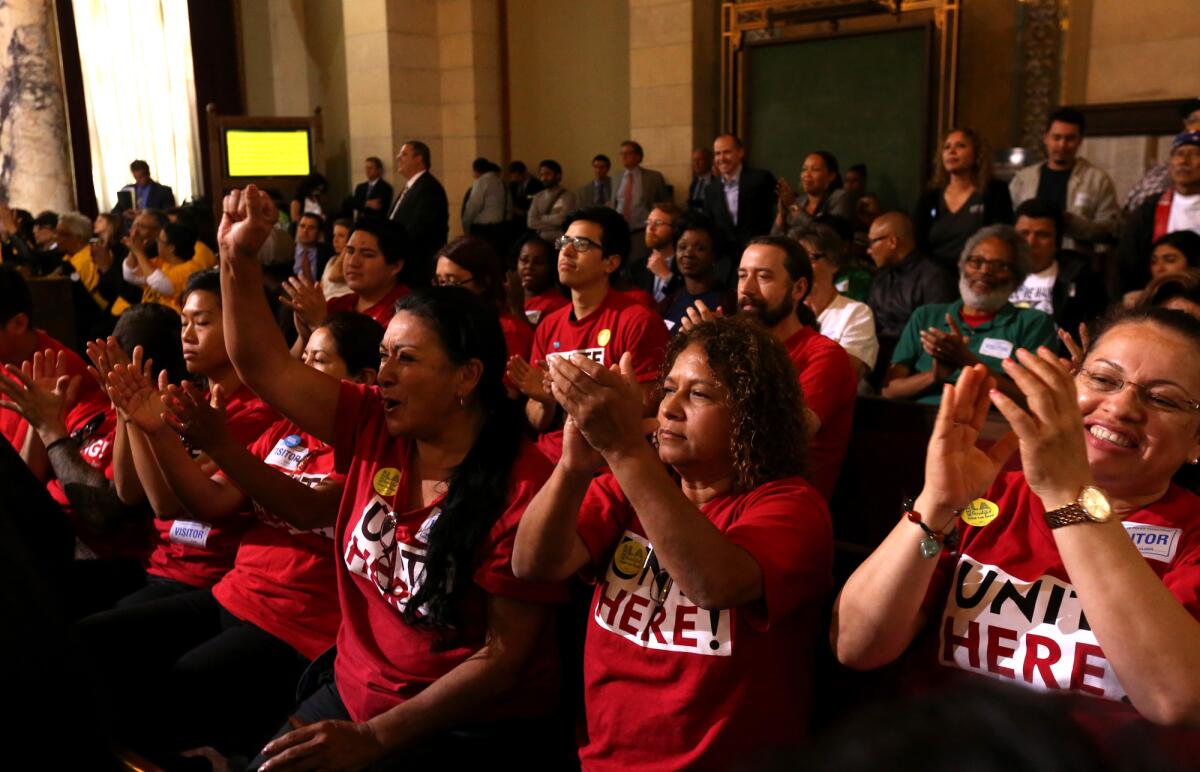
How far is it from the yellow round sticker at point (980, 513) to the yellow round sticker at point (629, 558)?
54cm

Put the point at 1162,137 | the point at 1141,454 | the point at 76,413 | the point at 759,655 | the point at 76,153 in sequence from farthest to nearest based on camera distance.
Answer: the point at 76,153 → the point at 1162,137 → the point at 76,413 → the point at 759,655 → the point at 1141,454

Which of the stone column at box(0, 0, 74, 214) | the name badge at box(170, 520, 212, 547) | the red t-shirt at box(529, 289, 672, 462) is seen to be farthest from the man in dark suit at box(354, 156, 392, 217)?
the name badge at box(170, 520, 212, 547)

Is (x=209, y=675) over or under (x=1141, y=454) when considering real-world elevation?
under

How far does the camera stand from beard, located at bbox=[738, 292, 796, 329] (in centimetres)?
343

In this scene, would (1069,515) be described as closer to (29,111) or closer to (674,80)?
(674,80)

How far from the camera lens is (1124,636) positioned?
133cm

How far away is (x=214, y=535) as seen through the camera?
276cm

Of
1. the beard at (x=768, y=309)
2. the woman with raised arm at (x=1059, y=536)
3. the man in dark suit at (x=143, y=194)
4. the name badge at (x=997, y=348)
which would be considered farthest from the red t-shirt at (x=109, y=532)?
the man in dark suit at (x=143, y=194)

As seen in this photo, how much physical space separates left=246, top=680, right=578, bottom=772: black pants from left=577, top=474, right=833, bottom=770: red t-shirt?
23 centimetres

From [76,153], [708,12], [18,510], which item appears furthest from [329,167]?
[18,510]

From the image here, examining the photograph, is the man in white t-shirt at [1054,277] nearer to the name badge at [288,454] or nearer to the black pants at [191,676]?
the name badge at [288,454]

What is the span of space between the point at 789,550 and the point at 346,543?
94 centimetres

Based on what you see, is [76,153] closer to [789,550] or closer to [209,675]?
[209,675]

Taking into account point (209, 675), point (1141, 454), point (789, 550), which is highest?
point (1141, 454)
